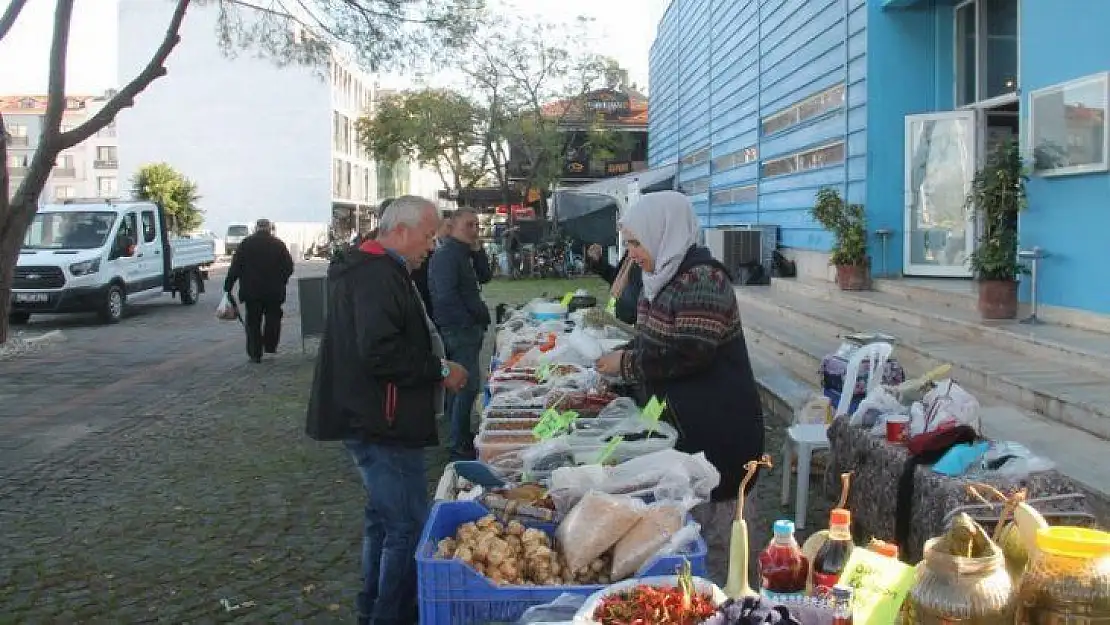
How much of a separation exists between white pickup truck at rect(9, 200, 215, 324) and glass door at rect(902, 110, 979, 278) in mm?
13470

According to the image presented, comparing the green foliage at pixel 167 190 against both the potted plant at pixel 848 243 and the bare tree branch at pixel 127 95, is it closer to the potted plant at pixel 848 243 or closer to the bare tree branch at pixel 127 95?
the bare tree branch at pixel 127 95

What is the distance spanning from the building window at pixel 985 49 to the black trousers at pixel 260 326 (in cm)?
884

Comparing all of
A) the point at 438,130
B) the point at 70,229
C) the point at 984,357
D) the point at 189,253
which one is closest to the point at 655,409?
the point at 984,357

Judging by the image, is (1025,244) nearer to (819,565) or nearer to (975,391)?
(975,391)

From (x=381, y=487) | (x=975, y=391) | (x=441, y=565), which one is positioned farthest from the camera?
(x=975, y=391)

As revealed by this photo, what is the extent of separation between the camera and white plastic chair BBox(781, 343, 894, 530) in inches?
223

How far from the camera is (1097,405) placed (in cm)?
599

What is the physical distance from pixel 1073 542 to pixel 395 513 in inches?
100

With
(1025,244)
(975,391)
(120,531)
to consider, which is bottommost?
(120,531)

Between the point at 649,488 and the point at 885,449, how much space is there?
1925 mm

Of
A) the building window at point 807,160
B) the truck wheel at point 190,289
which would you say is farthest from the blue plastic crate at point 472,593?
the truck wheel at point 190,289

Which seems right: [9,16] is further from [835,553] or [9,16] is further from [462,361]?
[835,553]

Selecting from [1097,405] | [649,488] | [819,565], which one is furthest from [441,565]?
[1097,405]

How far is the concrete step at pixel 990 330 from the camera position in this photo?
23.8ft
